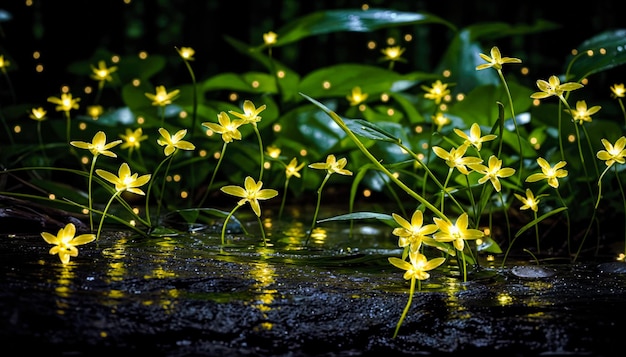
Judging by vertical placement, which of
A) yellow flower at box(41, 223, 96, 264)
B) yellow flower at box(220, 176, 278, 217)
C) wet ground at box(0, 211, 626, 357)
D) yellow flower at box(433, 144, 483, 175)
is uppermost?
yellow flower at box(433, 144, 483, 175)

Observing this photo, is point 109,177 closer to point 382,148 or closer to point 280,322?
point 280,322

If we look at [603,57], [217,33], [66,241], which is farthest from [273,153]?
[217,33]

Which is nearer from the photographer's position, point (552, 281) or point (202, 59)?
point (552, 281)

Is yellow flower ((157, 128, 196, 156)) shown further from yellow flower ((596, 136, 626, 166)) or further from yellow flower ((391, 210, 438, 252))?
yellow flower ((596, 136, 626, 166))

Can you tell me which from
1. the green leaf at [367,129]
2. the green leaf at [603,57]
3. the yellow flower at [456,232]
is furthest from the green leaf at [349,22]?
the yellow flower at [456,232]

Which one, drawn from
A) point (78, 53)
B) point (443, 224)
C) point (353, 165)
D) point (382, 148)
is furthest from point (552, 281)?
point (78, 53)

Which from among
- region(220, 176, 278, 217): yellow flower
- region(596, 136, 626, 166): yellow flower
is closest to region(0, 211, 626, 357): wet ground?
region(220, 176, 278, 217): yellow flower

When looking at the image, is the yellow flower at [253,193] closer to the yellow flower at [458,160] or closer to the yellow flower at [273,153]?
the yellow flower at [458,160]
